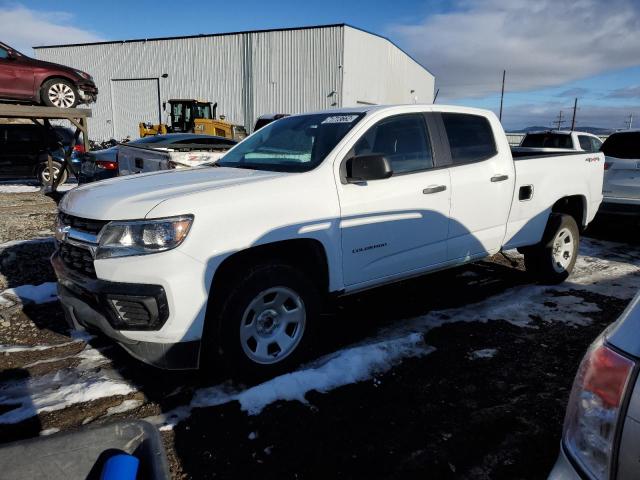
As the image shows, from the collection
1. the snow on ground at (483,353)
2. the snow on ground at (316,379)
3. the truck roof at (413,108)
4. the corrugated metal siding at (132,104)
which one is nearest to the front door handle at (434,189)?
the truck roof at (413,108)

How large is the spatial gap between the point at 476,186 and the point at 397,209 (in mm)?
1020

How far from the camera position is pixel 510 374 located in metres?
3.31

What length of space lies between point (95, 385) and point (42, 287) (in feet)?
7.36

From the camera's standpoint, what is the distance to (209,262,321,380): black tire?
2.89 m

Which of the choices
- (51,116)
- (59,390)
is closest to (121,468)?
(59,390)

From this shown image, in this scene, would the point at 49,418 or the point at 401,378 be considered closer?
the point at 49,418

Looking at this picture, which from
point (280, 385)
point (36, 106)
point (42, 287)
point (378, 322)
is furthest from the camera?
point (36, 106)

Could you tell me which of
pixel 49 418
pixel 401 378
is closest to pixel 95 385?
pixel 49 418

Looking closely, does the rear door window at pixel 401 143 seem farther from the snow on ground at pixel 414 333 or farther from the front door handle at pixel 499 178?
the snow on ground at pixel 414 333

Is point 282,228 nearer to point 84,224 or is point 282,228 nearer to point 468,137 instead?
point 84,224

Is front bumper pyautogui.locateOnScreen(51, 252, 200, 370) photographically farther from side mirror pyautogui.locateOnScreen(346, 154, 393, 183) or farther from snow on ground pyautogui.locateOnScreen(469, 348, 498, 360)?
snow on ground pyautogui.locateOnScreen(469, 348, 498, 360)

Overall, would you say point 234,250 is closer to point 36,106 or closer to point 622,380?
point 622,380

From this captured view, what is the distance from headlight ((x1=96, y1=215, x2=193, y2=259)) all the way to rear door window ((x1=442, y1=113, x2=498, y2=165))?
2532 mm

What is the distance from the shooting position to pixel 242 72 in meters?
32.3
